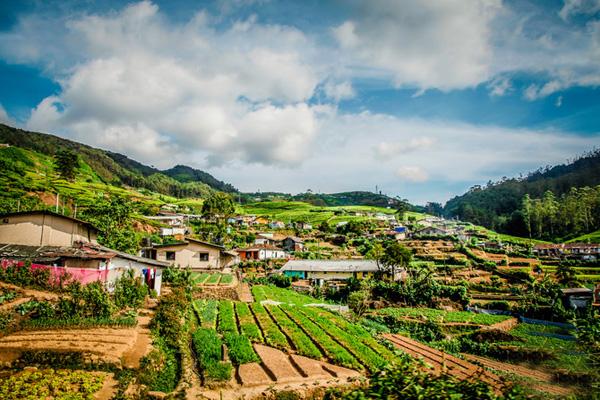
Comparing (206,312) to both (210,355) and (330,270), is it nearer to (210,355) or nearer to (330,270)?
(210,355)

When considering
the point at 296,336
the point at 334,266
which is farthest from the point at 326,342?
the point at 334,266

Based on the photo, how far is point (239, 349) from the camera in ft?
62.1

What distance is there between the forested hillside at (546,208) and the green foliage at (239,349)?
94.4 metres

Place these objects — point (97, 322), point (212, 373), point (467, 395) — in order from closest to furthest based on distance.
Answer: point (467, 395) < point (212, 373) < point (97, 322)

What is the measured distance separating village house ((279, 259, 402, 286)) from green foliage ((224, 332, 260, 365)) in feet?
110

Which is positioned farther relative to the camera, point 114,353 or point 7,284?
point 7,284

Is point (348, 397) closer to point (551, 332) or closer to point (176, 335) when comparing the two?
point (176, 335)

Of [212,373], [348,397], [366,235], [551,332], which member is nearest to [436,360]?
[212,373]

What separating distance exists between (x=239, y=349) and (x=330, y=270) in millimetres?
37521

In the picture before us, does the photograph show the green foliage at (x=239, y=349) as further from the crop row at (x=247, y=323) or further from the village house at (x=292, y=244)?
the village house at (x=292, y=244)

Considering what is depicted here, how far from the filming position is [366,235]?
A: 98250 mm

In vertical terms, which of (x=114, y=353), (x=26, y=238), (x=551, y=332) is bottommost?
(x=551, y=332)

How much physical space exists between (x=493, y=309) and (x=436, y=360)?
25.8m

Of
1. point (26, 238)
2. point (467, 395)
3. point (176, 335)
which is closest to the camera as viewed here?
point (467, 395)
